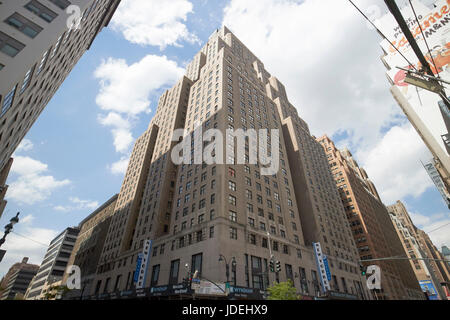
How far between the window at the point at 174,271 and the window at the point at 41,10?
124 feet

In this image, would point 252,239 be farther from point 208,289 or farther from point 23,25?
point 23,25

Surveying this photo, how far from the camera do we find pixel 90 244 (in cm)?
8825

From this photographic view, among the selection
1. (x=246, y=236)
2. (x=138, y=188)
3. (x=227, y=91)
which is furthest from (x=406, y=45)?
(x=138, y=188)

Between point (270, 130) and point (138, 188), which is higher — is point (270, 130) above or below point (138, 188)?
above

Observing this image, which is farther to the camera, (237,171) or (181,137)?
(181,137)

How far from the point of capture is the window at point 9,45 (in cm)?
2165

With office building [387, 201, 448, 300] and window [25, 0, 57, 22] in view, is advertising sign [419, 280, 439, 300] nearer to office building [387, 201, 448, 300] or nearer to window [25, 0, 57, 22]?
office building [387, 201, 448, 300]

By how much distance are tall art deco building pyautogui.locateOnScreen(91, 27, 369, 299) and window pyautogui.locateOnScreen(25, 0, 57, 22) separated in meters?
31.2

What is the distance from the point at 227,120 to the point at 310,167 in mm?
34611

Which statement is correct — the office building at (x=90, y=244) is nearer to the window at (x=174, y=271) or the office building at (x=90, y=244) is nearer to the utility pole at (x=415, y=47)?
the window at (x=174, y=271)

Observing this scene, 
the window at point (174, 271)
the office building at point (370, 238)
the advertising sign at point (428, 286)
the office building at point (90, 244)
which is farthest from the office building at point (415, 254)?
the office building at point (90, 244)
